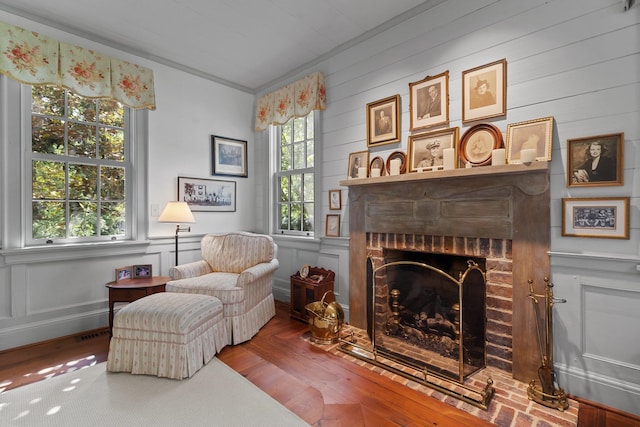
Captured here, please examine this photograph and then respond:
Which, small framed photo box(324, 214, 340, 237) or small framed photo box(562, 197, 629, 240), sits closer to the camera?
small framed photo box(562, 197, 629, 240)

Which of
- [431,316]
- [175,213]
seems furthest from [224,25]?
[431,316]

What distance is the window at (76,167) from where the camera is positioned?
281 cm

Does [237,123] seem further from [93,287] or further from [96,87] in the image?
[93,287]

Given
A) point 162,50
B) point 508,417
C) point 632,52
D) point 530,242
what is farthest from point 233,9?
point 508,417

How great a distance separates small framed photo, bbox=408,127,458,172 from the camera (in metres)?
2.41

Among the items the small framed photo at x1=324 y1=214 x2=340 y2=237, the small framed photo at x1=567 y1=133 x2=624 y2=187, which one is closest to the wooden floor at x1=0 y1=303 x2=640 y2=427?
the small framed photo at x1=324 y1=214 x2=340 y2=237

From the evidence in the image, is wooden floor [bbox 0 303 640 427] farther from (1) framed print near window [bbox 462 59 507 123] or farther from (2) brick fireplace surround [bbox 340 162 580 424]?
(1) framed print near window [bbox 462 59 507 123]

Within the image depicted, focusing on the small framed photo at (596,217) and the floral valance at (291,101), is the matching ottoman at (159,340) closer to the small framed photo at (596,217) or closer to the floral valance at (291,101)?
the floral valance at (291,101)

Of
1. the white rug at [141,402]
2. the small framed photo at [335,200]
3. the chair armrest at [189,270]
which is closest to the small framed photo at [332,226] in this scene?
the small framed photo at [335,200]

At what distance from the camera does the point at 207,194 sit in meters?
3.89

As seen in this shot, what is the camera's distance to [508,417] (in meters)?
1.72

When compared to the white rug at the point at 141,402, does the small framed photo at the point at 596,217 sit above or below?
above

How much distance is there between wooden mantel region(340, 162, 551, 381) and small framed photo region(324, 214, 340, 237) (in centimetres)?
48

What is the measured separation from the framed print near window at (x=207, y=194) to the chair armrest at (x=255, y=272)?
1.23 m
